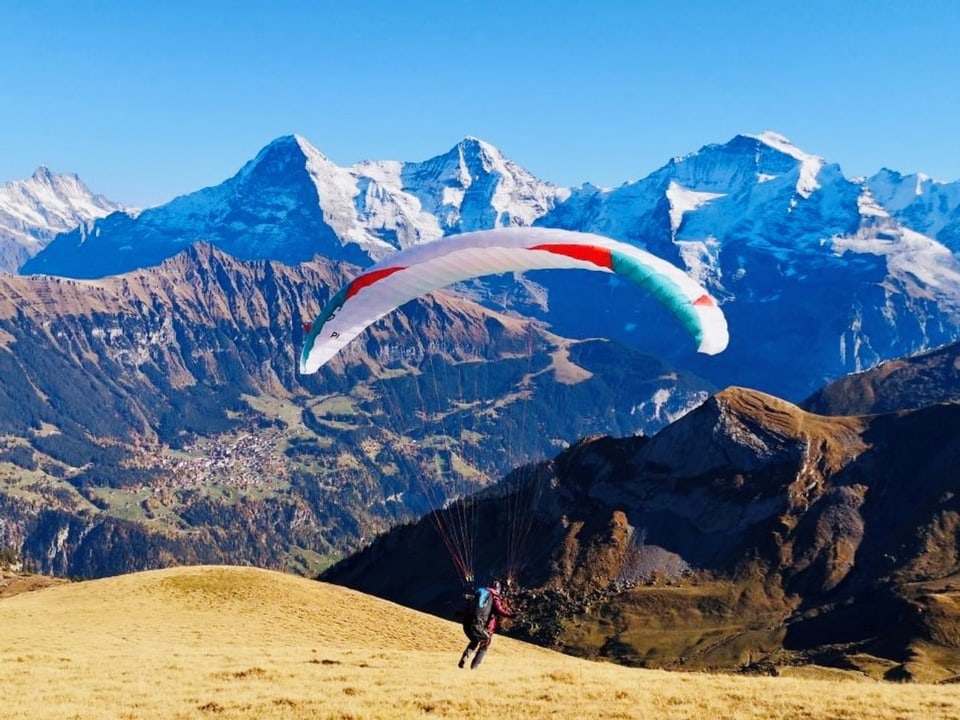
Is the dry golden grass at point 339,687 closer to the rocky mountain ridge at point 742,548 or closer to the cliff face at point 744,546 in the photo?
the rocky mountain ridge at point 742,548

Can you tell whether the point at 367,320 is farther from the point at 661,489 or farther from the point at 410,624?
the point at 661,489

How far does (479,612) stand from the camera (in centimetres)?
3406

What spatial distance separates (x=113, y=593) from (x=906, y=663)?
97374 millimetres

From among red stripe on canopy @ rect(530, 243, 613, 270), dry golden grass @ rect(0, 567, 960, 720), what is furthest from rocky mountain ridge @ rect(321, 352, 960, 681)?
red stripe on canopy @ rect(530, 243, 613, 270)

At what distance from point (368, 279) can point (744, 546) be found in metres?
144

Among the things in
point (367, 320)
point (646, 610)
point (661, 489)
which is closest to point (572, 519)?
point (661, 489)

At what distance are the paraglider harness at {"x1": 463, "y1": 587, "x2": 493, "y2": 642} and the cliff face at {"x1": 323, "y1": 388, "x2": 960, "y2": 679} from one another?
100 meters

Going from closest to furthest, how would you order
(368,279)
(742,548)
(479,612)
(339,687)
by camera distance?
(339,687) → (479,612) → (368,279) → (742,548)

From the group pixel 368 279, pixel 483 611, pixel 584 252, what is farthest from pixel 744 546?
pixel 483 611

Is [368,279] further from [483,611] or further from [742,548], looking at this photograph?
[742,548]

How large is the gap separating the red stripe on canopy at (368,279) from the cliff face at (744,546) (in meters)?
98.1

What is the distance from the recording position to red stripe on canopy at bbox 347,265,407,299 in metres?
45.9

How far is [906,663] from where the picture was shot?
115250 mm

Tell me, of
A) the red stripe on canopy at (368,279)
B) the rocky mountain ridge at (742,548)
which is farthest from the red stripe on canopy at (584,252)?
the rocky mountain ridge at (742,548)
